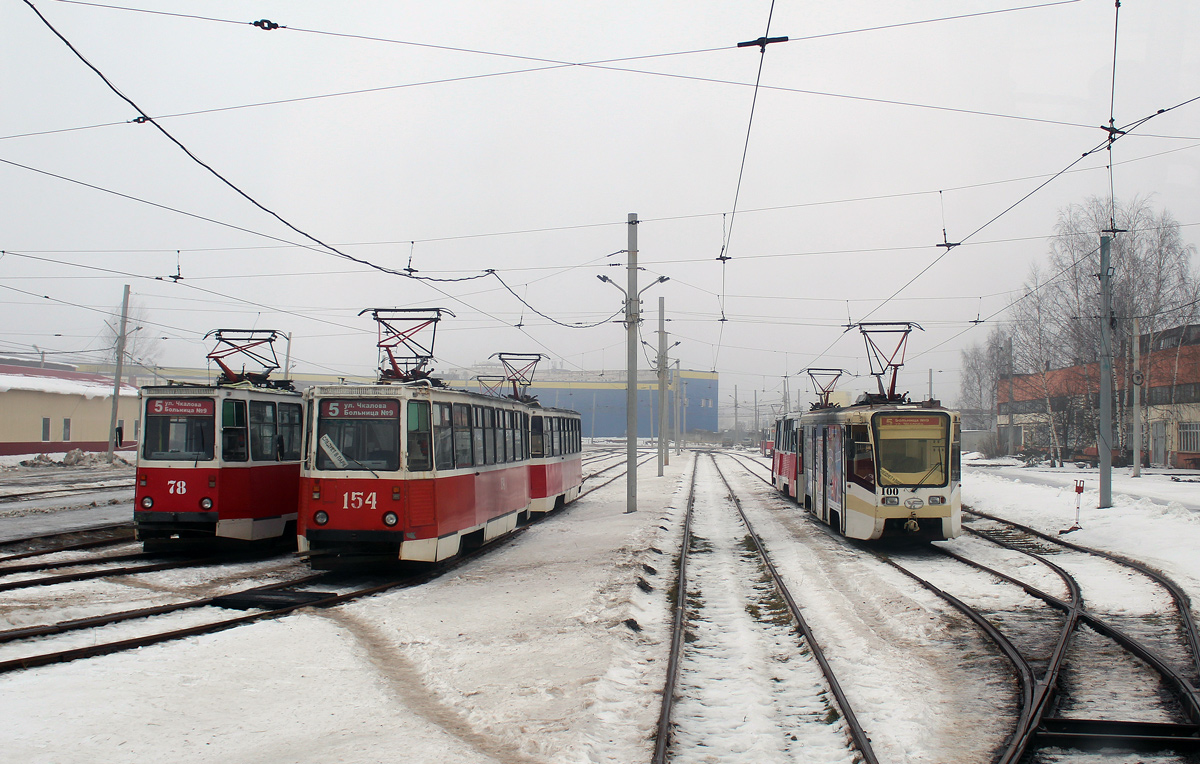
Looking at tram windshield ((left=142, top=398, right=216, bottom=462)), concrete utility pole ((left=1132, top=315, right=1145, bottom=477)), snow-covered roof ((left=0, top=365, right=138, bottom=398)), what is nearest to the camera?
tram windshield ((left=142, top=398, right=216, bottom=462))

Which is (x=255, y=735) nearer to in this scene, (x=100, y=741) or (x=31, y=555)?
(x=100, y=741)

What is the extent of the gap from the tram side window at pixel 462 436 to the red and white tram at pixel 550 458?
525 centimetres

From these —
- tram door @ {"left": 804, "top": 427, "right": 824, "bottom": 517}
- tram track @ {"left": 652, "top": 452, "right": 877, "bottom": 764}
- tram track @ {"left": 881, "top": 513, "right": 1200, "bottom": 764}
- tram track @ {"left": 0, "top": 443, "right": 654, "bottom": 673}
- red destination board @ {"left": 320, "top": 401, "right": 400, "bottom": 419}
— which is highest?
red destination board @ {"left": 320, "top": 401, "right": 400, "bottom": 419}

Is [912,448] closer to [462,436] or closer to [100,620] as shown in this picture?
[462,436]

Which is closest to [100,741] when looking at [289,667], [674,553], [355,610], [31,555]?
[289,667]

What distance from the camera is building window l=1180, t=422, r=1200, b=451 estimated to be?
38.7m

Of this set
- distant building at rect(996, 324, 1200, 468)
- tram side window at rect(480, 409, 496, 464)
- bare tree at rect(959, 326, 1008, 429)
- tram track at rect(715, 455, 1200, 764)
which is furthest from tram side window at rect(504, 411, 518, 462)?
bare tree at rect(959, 326, 1008, 429)

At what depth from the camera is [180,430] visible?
12414 mm

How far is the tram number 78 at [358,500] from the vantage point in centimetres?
1073

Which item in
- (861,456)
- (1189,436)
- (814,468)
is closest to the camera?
(861,456)

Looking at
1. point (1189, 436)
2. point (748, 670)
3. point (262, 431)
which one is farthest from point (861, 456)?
point (1189, 436)

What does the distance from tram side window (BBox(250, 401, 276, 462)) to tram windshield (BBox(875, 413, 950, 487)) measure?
10.3m

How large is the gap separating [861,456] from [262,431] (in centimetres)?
1029

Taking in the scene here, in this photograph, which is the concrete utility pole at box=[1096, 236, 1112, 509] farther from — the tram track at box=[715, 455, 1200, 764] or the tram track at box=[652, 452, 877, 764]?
the tram track at box=[652, 452, 877, 764]
